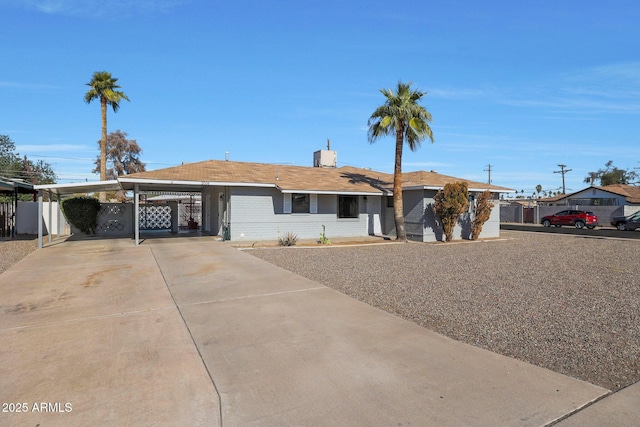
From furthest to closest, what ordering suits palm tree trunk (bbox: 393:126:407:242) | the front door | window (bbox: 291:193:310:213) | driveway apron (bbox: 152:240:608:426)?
window (bbox: 291:193:310:213) < the front door < palm tree trunk (bbox: 393:126:407:242) < driveway apron (bbox: 152:240:608:426)

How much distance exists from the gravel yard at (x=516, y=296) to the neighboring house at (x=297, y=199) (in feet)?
12.8

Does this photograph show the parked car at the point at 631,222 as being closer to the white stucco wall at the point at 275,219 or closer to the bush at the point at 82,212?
the white stucco wall at the point at 275,219

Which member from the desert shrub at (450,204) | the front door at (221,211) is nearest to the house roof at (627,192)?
the desert shrub at (450,204)

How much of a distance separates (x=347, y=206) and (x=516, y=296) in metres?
13.8

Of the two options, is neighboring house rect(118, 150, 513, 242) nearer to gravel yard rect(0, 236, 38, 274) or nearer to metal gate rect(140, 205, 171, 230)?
metal gate rect(140, 205, 171, 230)

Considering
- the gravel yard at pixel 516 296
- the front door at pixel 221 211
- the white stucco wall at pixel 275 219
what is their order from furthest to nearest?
the front door at pixel 221 211, the white stucco wall at pixel 275 219, the gravel yard at pixel 516 296

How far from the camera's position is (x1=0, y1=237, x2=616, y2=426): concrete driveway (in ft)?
11.0

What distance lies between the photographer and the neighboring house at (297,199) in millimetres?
17750

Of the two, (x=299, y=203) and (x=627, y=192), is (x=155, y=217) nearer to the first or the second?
(x=299, y=203)

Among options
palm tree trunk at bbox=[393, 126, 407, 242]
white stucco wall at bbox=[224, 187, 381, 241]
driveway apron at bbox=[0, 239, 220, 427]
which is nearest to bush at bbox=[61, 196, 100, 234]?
white stucco wall at bbox=[224, 187, 381, 241]

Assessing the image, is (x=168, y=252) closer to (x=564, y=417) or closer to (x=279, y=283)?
(x=279, y=283)

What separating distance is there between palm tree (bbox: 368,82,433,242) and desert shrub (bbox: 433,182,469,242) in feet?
6.14

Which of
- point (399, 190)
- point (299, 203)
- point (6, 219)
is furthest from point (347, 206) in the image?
point (6, 219)

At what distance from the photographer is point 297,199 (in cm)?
1952
